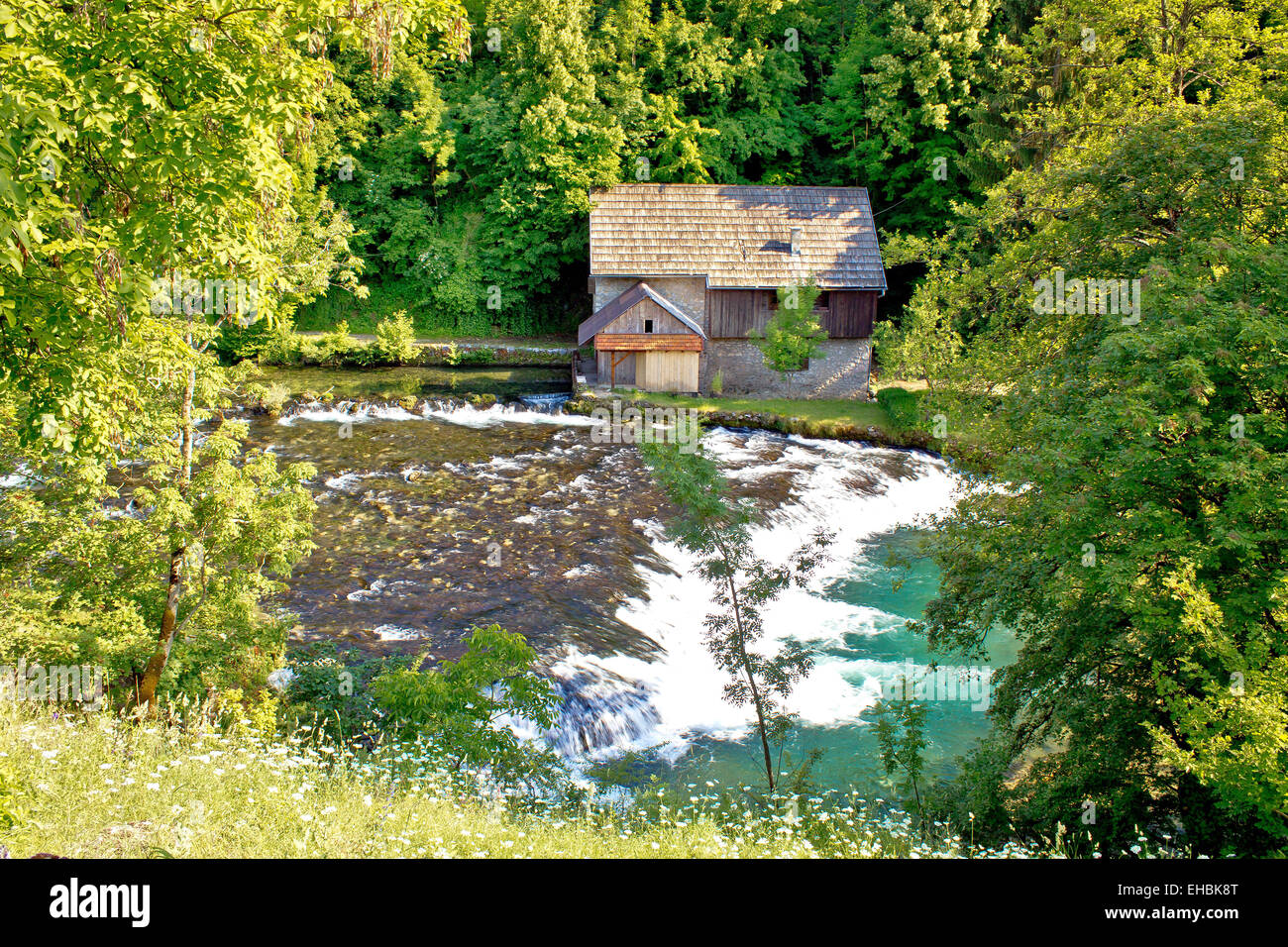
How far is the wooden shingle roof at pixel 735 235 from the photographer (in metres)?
32.3

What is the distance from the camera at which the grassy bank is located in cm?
594

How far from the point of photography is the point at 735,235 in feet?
109

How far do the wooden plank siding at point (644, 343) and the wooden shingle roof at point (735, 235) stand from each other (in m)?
2.71

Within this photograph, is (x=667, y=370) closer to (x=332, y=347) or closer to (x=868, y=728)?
(x=332, y=347)

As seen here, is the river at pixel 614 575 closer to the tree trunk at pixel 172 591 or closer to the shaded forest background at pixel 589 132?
the tree trunk at pixel 172 591

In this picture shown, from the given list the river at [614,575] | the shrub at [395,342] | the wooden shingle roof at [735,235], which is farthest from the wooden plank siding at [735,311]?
the shrub at [395,342]

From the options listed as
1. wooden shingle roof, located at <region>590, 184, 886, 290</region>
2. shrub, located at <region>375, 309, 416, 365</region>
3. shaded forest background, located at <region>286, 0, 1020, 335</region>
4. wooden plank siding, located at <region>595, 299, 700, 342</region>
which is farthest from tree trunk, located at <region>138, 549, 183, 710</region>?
shaded forest background, located at <region>286, 0, 1020, 335</region>

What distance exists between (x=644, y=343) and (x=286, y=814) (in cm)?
2569

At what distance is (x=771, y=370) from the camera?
3325cm

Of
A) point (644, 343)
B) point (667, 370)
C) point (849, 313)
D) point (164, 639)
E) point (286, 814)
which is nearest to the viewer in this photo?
point (286, 814)

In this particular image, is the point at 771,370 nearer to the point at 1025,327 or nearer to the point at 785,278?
the point at 785,278

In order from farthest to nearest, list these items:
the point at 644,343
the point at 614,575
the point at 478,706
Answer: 1. the point at 644,343
2. the point at 614,575
3. the point at 478,706

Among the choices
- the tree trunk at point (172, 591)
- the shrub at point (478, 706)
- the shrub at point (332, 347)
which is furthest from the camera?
the shrub at point (332, 347)

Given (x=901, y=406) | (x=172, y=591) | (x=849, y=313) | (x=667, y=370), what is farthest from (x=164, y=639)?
(x=849, y=313)
